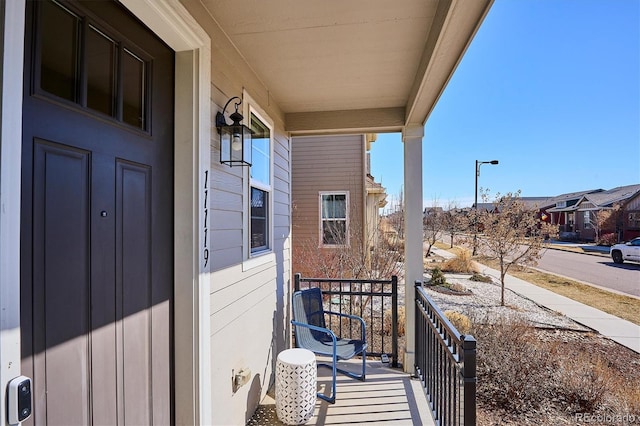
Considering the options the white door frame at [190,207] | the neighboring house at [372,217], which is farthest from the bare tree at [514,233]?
the white door frame at [190,207]

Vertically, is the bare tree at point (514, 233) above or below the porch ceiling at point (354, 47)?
below

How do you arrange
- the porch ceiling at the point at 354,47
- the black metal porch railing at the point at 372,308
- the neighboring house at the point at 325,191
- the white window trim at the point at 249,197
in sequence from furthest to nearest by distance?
1. the neighboring house at the point at 325,191
2. the black metal porch railing at the point at 372,308
3. the white window trim at the point at 249,197
4. the porch ceiling at the point at 354,47

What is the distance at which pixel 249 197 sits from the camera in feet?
7.64

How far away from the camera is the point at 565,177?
21078mm

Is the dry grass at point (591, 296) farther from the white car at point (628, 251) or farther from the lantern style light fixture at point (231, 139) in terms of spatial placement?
the lantern style light fixture at point (231, 139)

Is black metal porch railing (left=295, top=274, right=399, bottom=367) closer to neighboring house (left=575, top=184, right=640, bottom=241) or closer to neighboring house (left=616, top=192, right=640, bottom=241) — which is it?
neighboring house (left=616, top=192, right=640, bottom=241)

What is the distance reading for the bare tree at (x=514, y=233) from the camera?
6.73 m

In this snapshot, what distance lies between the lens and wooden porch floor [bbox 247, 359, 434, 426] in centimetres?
234

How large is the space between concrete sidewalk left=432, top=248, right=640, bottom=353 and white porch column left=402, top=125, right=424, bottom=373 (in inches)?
146

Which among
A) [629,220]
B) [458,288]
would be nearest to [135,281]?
[458,288]

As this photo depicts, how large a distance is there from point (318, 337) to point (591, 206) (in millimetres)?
28345

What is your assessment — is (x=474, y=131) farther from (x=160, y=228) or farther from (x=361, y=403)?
(x=160, y=228)

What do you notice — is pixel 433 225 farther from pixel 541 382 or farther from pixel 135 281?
pixel 135 281

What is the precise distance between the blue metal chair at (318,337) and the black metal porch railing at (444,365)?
1.91ft
